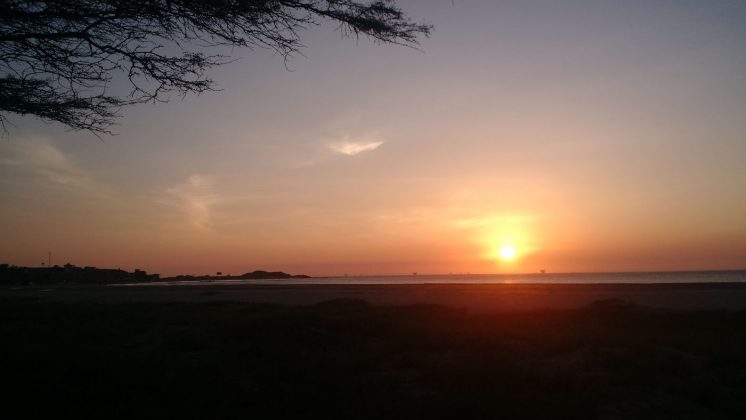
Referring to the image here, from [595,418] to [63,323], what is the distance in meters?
Answer: 14.1

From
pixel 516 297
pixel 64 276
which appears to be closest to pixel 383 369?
pixel 516 297

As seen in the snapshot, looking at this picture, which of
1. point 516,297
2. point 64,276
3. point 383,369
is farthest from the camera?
point 64,276

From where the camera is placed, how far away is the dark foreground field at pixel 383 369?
265 inches

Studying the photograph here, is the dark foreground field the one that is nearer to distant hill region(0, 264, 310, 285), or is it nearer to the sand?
the sand

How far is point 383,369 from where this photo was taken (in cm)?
900

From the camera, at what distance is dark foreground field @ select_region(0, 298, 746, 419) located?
22.1 ft

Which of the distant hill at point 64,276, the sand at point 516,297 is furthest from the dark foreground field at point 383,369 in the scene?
the distant hill at point 64,276

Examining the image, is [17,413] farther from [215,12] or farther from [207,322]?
[207,322]

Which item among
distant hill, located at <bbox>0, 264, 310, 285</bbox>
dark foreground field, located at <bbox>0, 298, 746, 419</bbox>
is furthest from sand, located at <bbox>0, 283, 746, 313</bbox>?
distant hill, located at <bbox>0, 264, 310, 285</bbox>

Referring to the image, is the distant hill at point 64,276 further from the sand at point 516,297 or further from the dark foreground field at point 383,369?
the dark foreground field at point 383,369

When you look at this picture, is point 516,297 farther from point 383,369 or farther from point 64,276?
Answer: point 64,276

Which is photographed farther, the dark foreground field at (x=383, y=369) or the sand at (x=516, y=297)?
the sand at (x=516, y=297)

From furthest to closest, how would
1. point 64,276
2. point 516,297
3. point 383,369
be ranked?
point 64,276 < point 516,297 < point 383,369

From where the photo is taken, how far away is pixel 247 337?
38.5 feet
